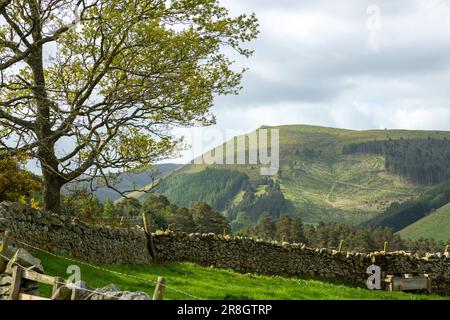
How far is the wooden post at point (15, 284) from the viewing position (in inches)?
469

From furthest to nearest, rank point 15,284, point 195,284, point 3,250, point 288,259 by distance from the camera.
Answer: point 288,259
point 195,284
point 3,250
point 15,284

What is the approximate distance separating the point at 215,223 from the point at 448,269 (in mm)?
72746

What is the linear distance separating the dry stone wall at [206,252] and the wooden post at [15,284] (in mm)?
8446

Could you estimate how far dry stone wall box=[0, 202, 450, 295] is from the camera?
22375 millimetres

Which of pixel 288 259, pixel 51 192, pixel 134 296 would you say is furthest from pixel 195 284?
pixel 288 259

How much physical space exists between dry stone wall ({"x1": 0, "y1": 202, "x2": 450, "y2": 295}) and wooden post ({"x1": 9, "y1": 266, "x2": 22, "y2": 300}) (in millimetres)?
8446

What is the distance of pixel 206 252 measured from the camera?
34781 millimetres

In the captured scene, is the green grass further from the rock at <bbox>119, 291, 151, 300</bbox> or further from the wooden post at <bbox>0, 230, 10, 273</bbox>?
the rock at <bbox>119, 291, 151, 300</bbox>

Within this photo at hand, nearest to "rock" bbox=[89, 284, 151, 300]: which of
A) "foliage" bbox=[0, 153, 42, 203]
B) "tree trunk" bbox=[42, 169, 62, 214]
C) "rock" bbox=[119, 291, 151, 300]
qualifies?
"rock" bbox=[119, 291, 151, 300]

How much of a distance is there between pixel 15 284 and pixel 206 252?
2308 centimetres

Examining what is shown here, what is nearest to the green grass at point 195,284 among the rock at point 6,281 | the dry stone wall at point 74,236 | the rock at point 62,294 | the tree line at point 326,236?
the dry stone wall at point 74,236

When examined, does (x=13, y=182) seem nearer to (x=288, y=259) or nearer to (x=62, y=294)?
(x=288, y=259)
